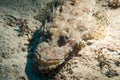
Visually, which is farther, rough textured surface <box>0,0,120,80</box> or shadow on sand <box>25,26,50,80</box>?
→ shadow on sand <box>25,26,50,80</box>

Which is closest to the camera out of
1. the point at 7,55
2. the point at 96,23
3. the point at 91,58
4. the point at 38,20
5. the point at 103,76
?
the point at 103,76

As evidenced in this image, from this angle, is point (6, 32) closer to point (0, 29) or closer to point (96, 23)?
point (0, 29)

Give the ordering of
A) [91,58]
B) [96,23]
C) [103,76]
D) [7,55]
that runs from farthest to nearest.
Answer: [96,23] → [7,55] → [91,58] → [103,76]

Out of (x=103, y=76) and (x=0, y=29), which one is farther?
(x=0, y=29)

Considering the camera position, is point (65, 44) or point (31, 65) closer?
point (65, 44)

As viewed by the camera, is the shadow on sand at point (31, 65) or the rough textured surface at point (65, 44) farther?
the shadow on sand at point (31, 65)

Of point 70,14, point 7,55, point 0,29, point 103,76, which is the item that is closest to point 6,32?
point 0,29

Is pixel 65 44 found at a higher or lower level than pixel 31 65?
higher

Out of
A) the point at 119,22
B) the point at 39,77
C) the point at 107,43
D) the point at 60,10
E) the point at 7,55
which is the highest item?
the point at 60,10
